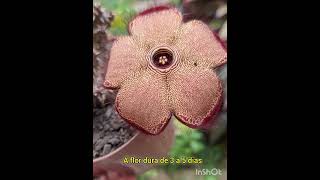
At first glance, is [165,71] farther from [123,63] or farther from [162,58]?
[123,63]

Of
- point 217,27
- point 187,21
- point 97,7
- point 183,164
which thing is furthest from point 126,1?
point 183,164

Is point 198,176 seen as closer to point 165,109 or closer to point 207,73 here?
point 165,109

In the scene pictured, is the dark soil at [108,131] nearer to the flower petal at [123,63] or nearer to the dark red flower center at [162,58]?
the flower petal at [123,63]

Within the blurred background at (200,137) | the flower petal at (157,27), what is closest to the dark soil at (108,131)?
the blurred background at (200,137)

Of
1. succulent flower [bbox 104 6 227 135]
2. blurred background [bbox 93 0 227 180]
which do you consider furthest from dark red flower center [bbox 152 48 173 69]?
blurred background [bbox 93 0 227 180]

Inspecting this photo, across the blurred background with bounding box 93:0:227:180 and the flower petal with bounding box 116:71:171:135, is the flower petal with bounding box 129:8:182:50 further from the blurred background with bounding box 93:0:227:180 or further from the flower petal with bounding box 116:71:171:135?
the flower petal with bounding box 116:71:171:135

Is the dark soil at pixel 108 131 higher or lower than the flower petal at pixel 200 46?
lower
